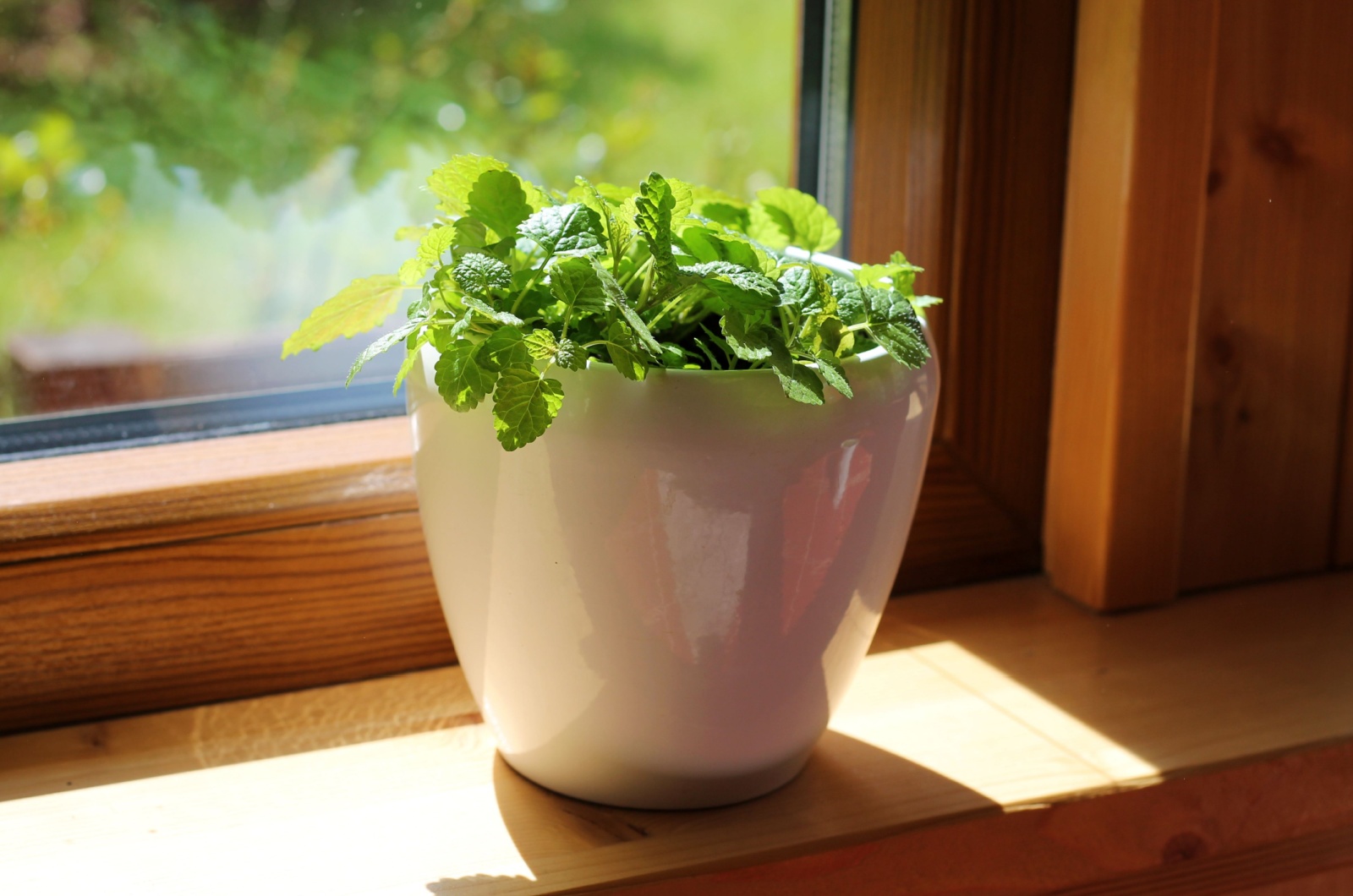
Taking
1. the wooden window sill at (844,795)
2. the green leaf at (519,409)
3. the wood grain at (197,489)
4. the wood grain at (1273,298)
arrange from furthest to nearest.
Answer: the wood grain at (1273,298)
the wood grain at (197,489)
the wooden window sill at (844,795)
the green leaf at (519,409)

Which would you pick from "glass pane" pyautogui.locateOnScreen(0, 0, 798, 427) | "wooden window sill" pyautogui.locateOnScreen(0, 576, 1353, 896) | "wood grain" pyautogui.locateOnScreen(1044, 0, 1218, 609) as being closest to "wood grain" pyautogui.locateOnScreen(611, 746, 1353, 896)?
"wooden window sill" pyautogui.locateOnScreen(0, 576, 1353, 896)

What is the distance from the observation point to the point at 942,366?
0.88 metres

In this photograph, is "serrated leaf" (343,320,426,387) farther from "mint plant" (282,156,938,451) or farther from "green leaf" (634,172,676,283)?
"green leaf" (634,172,676,283)

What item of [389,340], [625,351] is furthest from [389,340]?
[625,351]

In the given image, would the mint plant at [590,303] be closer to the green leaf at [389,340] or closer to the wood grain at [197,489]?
the green leaf at [389,340]

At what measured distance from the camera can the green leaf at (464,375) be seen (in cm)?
51

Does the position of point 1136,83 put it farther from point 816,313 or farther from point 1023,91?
point 816,313

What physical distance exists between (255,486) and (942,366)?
45 centimetres

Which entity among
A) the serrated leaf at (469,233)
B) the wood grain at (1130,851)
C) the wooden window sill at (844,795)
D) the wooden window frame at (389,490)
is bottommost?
the wood grain at (1130,851)

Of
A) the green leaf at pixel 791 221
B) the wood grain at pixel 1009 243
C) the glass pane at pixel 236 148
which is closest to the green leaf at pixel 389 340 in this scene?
the green leaf at pixel 791 221

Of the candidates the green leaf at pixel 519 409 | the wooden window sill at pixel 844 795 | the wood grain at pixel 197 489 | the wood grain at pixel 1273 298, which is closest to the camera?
the green leaf at pixel 519 409

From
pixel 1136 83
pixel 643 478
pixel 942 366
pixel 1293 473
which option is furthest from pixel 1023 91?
pixel 643 478

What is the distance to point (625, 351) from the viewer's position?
0.51 metres

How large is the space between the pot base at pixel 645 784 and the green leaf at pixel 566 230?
0.82ft
